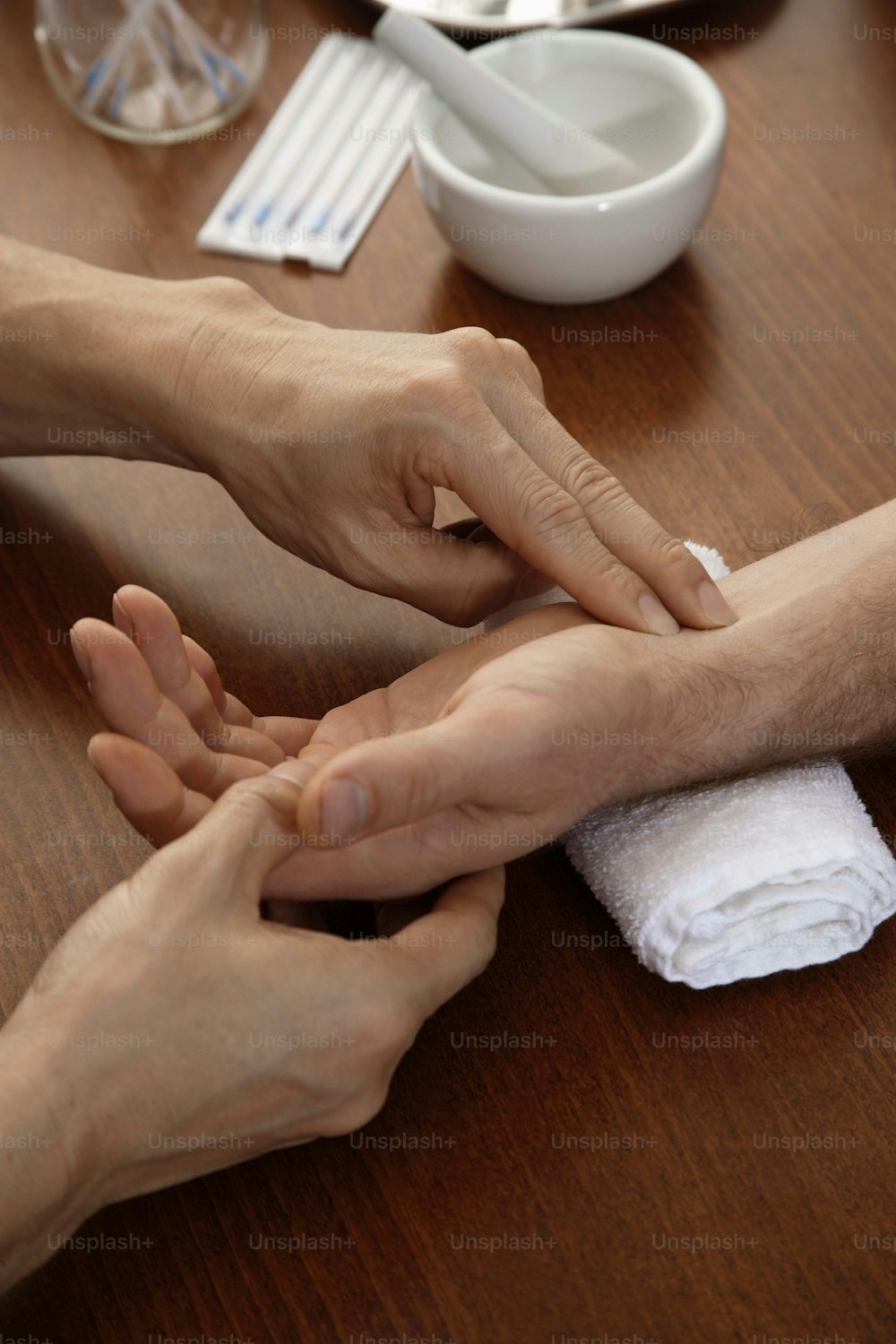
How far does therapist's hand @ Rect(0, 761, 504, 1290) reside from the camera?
0.63 m

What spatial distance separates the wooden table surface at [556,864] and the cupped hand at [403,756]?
89 mm

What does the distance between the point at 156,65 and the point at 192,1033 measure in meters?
1.14

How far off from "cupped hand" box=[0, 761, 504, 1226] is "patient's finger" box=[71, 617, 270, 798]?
9 cm

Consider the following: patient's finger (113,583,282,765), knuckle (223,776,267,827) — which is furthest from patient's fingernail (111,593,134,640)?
knuckle (223,776,267,827)

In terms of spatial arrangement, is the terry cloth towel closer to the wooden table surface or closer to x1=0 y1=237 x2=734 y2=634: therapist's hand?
the wooden table surface

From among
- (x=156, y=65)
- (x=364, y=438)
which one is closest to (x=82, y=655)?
(x=364, y=438)

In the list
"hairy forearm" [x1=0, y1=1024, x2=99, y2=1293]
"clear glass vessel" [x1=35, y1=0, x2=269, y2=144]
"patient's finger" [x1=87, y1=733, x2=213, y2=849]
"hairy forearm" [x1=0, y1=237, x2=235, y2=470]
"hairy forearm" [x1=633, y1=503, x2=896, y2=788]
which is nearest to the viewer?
"hairy forearm" [x1=0, y1=1024, x2=99, y2=1293]

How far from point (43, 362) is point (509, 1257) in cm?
80

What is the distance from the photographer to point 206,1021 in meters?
0.65

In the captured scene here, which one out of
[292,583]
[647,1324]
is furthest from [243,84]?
[647,1324]

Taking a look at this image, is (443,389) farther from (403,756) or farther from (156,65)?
(156,65)

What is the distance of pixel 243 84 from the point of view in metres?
1.35

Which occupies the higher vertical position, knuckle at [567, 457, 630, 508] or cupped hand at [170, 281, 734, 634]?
knuckle at [567, 457, 630, 508]

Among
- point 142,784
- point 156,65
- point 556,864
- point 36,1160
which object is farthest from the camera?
point 156,65
